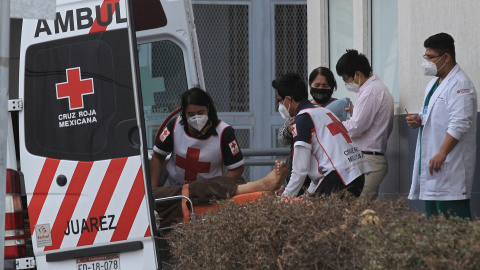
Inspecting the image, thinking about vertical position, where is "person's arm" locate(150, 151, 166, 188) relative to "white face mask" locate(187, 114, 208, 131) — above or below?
below

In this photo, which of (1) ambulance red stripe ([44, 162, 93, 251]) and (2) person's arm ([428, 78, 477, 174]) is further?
(2) person's arm ([428, 78, 477, 174])

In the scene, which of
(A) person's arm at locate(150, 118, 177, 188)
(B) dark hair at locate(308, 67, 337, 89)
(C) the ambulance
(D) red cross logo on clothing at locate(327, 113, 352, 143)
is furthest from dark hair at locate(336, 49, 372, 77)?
(C) the ambulance

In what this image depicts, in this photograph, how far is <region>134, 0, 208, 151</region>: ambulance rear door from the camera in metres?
7.02

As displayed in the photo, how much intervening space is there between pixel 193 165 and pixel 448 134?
1.85 metres

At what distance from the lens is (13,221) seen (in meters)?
5.32

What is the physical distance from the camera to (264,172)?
1293 centimetres

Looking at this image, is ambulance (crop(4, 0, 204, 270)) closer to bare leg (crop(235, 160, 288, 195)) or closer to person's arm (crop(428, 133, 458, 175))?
bare leg (crop(235, 160, 288, 195))

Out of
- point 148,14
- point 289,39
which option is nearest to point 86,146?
point 148,14

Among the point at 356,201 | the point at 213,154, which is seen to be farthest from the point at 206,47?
the point at 356,201

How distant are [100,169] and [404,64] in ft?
12.0

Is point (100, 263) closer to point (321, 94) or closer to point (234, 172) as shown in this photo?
point (234, 172)

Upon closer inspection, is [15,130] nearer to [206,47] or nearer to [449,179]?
[449,179]

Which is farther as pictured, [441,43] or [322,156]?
[441,43]

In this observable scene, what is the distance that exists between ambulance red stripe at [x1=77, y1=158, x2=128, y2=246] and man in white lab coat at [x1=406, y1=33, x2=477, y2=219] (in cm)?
223
